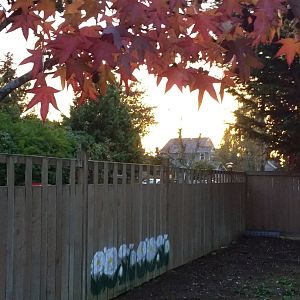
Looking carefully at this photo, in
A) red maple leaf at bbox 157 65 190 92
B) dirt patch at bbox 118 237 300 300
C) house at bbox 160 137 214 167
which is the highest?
house at bbox 160 137 214 167

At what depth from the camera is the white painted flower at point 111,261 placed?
688cm

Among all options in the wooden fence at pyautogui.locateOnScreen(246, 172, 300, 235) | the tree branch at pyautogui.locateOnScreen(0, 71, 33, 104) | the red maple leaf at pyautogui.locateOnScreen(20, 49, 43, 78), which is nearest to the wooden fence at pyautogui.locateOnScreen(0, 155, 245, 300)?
the tree branch at pyautogui.locateOnScreen(0, 71, 33, 104)

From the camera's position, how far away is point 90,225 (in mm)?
6492

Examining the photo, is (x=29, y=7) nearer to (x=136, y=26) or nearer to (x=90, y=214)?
(x=136, y=26)

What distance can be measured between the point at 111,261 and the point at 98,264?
32 cm

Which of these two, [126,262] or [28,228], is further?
[126,262]

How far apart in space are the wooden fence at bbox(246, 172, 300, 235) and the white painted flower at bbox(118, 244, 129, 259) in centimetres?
827

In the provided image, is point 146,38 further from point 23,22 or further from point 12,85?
A: point 12,85

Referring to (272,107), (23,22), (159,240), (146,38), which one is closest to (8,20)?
(23,22)

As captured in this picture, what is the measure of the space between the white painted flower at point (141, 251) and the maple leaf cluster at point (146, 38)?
16.3ft

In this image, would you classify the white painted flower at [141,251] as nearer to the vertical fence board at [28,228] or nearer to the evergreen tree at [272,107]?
the vertical fence board at [28,228]

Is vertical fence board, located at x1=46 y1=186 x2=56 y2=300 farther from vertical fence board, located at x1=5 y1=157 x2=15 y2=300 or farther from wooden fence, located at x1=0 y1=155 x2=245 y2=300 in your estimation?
vertical fence board, located at x1=5 y1=157 x2=15 y2=300

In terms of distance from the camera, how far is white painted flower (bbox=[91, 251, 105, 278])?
658 centimetres

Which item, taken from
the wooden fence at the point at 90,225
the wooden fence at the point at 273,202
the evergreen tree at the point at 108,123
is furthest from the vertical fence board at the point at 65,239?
the evergreen tree at the point at 108,123
